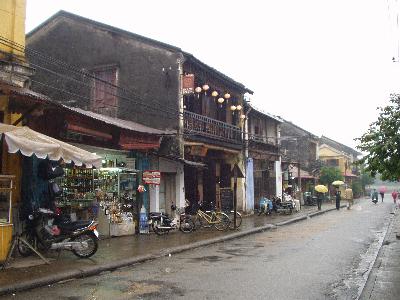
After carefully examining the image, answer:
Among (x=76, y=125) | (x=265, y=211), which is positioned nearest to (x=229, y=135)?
(x=265, y=211)

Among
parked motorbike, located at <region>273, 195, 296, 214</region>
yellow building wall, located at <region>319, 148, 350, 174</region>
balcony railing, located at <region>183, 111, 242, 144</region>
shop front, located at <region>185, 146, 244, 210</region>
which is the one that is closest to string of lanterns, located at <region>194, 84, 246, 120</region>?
balcony railing, located at <region>183, 111, 242, 144</region>

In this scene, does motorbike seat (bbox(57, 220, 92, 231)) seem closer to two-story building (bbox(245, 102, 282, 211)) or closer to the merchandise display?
the merchandise display

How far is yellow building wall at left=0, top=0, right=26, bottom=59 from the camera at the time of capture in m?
12.3

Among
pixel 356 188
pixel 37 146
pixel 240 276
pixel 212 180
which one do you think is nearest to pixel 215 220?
pixel 212 180

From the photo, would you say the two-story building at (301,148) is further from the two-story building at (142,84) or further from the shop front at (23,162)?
the shop front at (23,162)

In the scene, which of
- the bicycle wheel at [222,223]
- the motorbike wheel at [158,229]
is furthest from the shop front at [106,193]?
the bicycle wheel at [222,223]

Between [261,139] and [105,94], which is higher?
[105,94]

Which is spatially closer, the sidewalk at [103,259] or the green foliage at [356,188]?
the sidewalk at [103,259]

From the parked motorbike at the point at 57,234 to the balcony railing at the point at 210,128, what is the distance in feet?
32.9

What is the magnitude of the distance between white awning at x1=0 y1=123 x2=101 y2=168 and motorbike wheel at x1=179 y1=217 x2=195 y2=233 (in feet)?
23.2

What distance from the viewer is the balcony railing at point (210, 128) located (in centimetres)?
2066

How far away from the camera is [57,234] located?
10.7m

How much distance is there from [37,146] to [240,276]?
17.1 feet

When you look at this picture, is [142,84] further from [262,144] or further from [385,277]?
[385,277]
